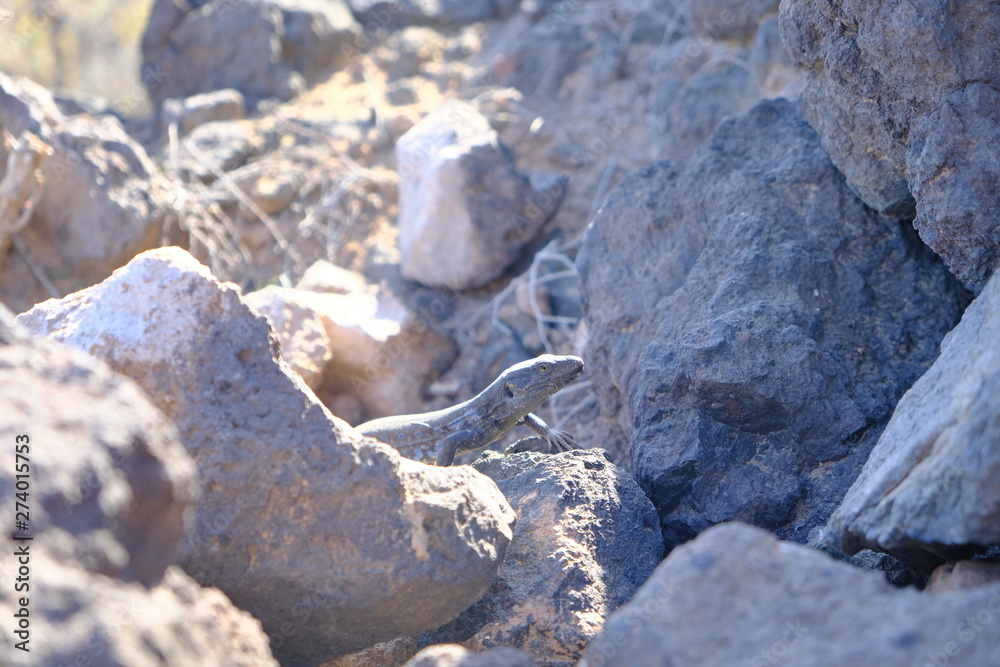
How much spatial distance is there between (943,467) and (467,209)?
5716mm

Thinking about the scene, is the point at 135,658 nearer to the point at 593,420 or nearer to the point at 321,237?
the point at 593,420

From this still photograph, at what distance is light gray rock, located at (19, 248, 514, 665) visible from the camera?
9.73ft

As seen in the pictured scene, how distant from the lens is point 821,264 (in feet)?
14.1

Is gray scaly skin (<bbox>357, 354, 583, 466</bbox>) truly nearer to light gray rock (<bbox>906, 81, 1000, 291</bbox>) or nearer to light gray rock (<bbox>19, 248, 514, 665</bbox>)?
light gray rock (<bbox>19, 248, 514, 665</bbox>)

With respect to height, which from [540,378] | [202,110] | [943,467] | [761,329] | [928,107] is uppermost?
[928,107]

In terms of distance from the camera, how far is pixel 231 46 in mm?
11305

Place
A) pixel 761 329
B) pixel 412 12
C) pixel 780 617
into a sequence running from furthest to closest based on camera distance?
pixel 412 12 < pixel 761 329 < pixel 780 617

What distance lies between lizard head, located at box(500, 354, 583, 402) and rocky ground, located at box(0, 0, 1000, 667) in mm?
231

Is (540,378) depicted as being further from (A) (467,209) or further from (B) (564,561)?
(A) (467,209)

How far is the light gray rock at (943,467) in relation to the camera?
2.29m

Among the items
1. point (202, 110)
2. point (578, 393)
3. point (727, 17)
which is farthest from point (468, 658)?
point (202, 110)

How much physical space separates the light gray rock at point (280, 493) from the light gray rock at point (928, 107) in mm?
2328

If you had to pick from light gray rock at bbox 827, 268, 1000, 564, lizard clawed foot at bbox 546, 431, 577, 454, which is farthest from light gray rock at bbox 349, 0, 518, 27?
light gray rock at bbox 827, 268, 1000, 564

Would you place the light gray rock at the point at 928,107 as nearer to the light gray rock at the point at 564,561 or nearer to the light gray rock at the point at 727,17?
the light gray rock at the point at 564,561
